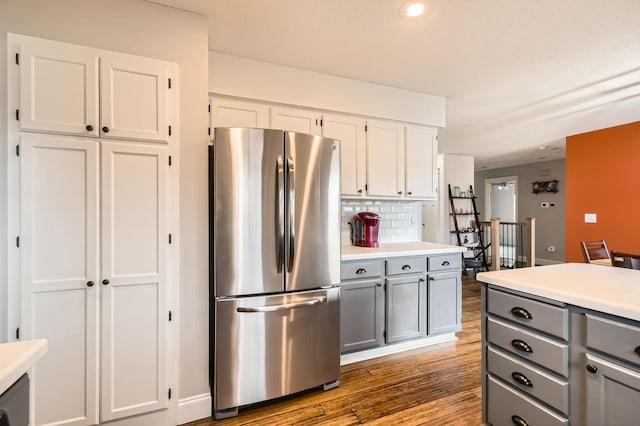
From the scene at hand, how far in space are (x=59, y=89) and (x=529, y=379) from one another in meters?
2.94

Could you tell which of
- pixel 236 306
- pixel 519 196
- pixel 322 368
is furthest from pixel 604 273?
pixel 519 196

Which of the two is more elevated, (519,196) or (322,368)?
(519,196)

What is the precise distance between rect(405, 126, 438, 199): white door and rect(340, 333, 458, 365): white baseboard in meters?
1.54

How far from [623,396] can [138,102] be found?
2758 millimetres

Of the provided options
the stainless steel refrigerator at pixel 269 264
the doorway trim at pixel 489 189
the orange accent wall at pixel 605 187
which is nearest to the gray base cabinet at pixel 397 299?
the stainless steel refrigerator at pixel 269 264

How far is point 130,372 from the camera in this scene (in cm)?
178

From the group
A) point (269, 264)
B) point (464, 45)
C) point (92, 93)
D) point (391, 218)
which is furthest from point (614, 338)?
point (92, 93)

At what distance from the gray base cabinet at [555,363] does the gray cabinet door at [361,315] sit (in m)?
1.04

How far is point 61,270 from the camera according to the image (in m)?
1.66

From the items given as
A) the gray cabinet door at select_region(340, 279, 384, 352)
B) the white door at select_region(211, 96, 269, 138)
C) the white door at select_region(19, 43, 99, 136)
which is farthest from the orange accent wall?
the white door at select_region(19, 43, 99, 136)

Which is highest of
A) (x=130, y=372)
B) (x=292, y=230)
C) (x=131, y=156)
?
(x=131, y=156)

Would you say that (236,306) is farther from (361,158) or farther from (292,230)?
(361,158)

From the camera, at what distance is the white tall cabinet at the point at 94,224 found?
161cm

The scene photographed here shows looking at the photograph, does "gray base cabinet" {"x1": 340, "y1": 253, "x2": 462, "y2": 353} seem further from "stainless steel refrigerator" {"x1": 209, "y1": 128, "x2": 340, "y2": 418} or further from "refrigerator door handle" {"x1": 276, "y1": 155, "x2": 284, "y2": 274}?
"refrigerator door handle" {"x1": 276, "y1": 155, "x2": 284, "y2": 274}
